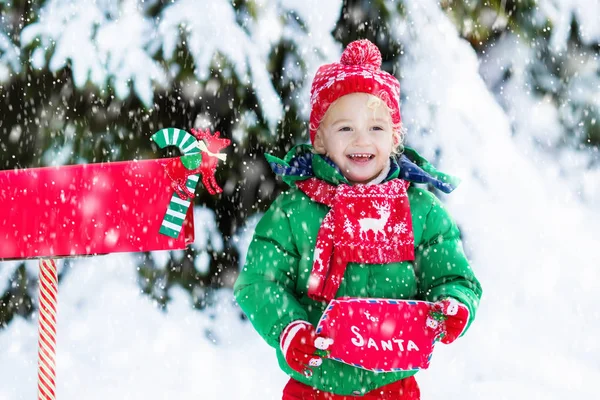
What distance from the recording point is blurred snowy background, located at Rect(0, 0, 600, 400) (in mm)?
3611

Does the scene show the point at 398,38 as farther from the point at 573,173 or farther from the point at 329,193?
the point at 329,193

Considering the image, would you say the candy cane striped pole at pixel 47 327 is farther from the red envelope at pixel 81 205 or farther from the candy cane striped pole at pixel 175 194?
the candy cane striped pole at pixel 175 194

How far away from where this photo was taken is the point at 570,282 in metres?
3.99

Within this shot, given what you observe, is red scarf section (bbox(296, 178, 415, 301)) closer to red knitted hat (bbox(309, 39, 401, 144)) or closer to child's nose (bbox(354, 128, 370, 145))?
child's nose (bbox(354, 128, 370, 145))

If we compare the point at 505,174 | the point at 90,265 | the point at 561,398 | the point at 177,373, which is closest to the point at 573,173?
the point at 505,174

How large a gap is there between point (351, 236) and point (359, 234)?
26 mm

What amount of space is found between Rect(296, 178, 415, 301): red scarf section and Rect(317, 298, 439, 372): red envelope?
0.15 meters

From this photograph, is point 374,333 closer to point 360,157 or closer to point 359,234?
point 359,234

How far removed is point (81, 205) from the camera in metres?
2.73

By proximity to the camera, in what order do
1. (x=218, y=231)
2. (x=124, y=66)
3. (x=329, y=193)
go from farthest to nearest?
(x=218, y=231), (x=124, y=66), (x=329, y=193)

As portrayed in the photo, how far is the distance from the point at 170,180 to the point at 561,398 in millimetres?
2082

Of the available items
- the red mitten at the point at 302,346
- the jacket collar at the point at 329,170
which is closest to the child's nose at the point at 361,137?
the jacket collar at the point at 329,170

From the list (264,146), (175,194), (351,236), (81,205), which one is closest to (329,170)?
(351,236)

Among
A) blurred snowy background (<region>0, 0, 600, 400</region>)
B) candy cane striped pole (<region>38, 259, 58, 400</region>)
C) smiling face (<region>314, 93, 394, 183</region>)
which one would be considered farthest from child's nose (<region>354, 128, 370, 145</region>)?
candy cane striped pole (<region>38, 259, 58, 400</region>)
